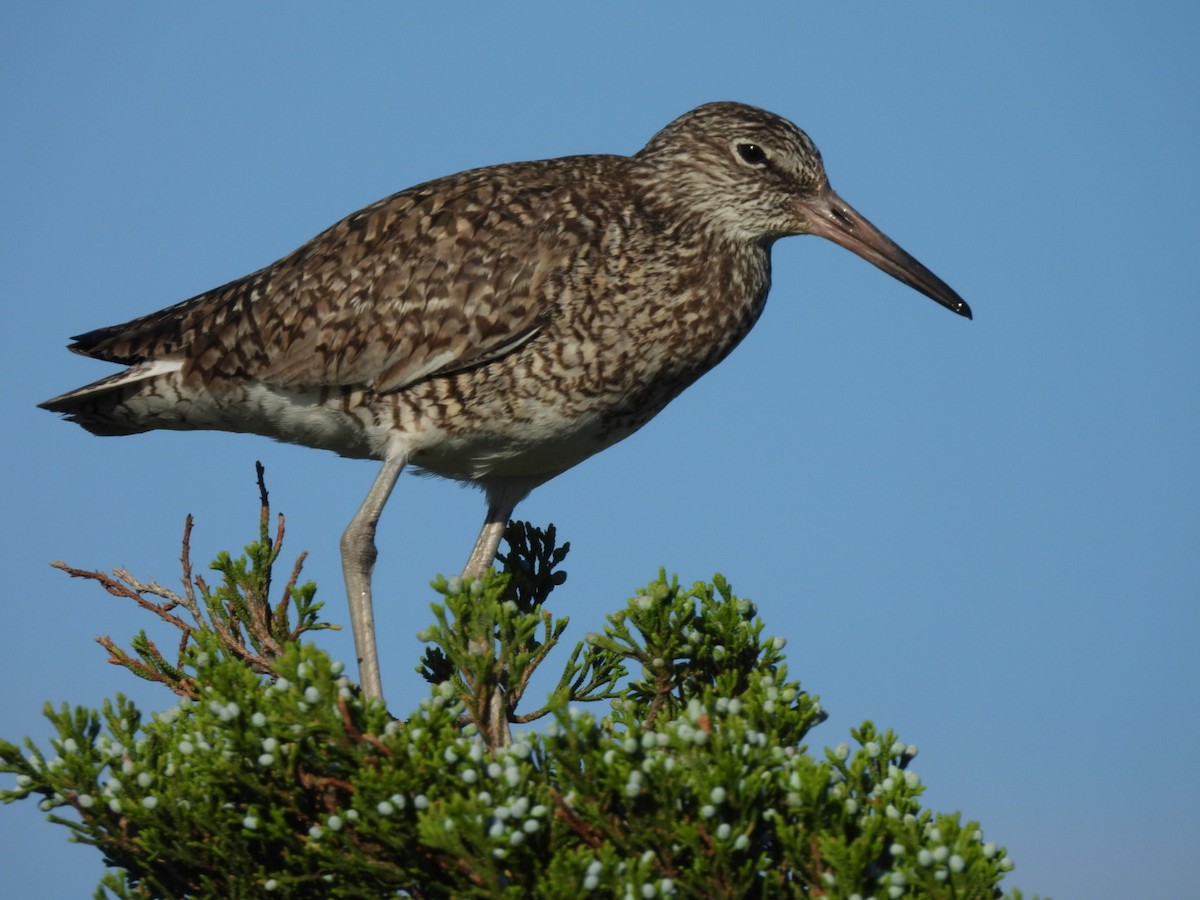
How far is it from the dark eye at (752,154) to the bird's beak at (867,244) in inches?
12.6

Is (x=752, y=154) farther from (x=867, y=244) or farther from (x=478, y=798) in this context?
(x=478, y=798)

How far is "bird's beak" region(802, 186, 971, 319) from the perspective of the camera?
25.2 ft

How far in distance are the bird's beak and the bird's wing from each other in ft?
4.24

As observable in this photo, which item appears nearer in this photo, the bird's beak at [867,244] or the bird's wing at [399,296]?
the bird's wing at [399,296]

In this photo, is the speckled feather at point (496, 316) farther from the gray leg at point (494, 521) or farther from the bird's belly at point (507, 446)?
the gray leg at point (494, 521)

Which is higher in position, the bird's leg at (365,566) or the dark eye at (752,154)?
the dark eye at (752,154)

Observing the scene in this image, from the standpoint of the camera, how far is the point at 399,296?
7297mm

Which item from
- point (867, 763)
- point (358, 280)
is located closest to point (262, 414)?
point (358, 280)

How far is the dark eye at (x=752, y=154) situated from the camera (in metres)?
7.65

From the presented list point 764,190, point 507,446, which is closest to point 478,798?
point 507,446

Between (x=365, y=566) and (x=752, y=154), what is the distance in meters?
2.89

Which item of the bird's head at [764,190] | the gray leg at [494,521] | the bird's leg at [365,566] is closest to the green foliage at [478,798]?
the bird's leg at [365,566]

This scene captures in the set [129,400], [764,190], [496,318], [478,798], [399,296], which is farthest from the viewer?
[129,400]

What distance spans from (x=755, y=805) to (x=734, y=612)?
55.3 inches
